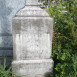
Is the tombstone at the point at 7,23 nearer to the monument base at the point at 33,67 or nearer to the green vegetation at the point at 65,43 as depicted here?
the green vegetation at the point at 65,43

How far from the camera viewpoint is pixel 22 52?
3021 mm

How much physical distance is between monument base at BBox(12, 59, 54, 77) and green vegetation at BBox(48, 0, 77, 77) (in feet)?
0.54

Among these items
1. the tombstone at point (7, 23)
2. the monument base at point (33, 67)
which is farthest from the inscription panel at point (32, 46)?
the tombstone at point (7, 23)

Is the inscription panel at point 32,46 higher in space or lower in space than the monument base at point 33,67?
higher

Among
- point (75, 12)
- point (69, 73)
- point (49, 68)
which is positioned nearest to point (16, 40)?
point (49, 68)

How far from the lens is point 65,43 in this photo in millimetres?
3201

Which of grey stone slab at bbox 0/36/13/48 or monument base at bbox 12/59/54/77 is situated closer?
monument base at bbox 12/59/54/77

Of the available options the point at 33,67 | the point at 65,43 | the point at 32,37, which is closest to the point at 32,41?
the point at 32,37

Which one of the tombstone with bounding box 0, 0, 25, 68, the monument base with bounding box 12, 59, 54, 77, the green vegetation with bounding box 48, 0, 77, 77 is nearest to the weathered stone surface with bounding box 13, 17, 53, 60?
the monument base with bounding box 12, 59, 54, 77

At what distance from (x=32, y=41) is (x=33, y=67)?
0.55 m

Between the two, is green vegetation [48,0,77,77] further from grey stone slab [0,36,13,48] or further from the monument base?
grey stone slab [0,36,13,48]

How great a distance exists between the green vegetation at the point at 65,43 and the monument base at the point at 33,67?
165mm

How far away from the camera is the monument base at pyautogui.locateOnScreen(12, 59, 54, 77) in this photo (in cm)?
302

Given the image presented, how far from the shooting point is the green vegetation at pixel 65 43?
2.71m
